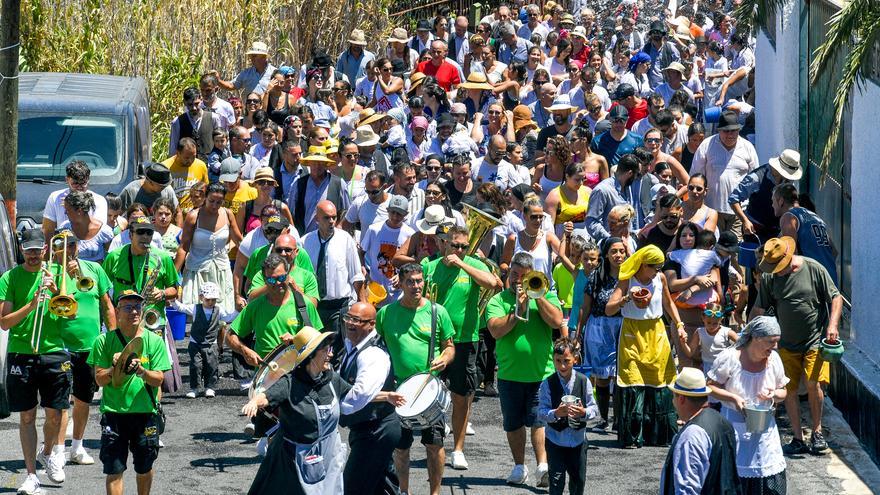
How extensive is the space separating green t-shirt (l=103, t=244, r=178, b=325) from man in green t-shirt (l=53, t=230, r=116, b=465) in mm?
508

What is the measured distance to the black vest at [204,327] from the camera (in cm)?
1312

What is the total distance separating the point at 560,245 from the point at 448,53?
11.4 metres

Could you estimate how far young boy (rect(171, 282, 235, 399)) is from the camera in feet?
43.1

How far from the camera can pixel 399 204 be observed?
43.7ft

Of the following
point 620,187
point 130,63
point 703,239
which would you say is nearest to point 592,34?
point 130,63

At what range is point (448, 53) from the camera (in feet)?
80.5

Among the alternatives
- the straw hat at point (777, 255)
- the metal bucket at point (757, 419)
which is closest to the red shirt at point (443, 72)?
the straw hat at point (777, 255)

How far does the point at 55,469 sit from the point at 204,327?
100 inches

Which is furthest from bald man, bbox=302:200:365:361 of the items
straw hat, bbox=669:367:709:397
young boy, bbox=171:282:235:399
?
straw hat, bbox=669:367:709:397

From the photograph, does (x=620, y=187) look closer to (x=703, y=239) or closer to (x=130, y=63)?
(x=703, y=239)

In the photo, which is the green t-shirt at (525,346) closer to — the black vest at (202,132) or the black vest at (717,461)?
the black vest at (717,461)

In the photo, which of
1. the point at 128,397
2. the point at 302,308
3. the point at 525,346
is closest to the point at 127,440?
the point at 128,397

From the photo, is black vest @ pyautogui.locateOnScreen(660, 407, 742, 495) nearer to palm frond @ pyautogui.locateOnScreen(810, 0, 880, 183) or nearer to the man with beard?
palm frond @ pyautogui.locateOnScreen(810, 0, 880, 183)

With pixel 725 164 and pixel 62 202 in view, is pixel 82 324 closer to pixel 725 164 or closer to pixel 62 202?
pixel 62 202
